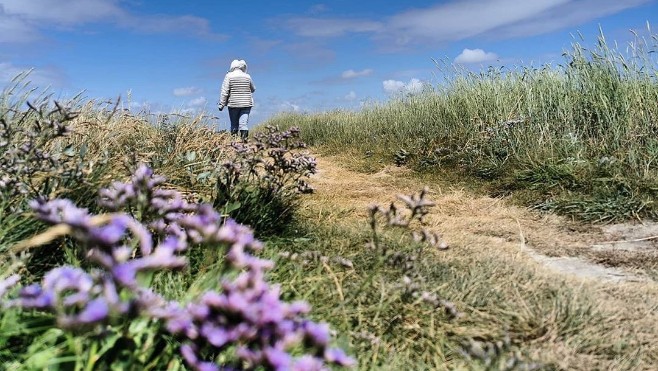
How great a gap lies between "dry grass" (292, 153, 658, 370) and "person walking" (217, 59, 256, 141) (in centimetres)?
690

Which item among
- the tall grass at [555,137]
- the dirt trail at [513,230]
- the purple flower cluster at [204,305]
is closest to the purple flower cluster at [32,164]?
the purple flower cluster at [204,305]

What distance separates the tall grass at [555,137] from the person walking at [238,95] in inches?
116

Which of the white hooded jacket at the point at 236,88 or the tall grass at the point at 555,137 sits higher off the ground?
the white hooded jacket at the point at 236,88

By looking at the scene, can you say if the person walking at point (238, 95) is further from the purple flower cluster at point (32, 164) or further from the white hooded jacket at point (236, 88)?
the purple flower cluster at point (32, 164)

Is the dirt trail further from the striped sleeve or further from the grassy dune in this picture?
the striped sleeve

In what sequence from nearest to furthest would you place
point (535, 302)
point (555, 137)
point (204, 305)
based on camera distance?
point (204, 305) < point (535, 302) < point (555, 137)

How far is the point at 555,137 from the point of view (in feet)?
17.4

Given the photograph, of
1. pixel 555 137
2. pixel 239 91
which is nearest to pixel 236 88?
pixel 239 91

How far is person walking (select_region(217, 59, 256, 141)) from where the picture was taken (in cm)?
1023

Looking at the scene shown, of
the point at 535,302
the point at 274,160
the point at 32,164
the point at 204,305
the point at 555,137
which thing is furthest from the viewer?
the point at 555,137

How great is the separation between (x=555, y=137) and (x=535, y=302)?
358 centimetres

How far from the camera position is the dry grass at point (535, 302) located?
1.88 m

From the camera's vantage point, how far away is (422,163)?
6.47 meters

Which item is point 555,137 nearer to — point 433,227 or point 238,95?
point 433,227
